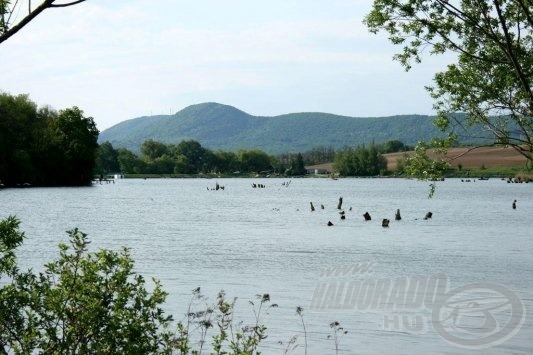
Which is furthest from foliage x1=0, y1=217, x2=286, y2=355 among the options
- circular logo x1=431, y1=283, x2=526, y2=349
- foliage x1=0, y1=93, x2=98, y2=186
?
foliage x1=0, y1=93, x2=98, y2=186

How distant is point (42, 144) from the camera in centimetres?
13762

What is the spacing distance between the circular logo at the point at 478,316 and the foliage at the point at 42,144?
113444mm

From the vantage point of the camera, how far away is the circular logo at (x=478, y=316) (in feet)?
70.1

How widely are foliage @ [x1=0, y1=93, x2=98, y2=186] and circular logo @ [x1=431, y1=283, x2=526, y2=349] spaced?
113 m

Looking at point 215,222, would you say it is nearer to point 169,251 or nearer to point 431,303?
point 169,251

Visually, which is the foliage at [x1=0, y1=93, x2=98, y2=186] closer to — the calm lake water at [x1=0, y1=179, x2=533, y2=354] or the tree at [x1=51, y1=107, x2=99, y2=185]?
the tree at [x1=51, y1=107, x2=99, y2=185]

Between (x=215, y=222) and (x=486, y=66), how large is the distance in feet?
169

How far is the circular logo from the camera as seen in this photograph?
21.4 m

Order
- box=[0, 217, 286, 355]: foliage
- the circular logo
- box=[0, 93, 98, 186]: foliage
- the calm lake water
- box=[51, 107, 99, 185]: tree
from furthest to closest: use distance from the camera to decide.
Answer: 1. box=[51, 107, 99, 185]: tree
2. box=[0, 93, 98, 186]: foliage
3. the calm lake water
4. the circular logo
5. box=[0, 217, 286, 355]: foliage

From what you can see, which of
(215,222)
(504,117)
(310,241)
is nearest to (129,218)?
(215,222)

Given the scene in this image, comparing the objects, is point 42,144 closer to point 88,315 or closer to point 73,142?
point 73,142

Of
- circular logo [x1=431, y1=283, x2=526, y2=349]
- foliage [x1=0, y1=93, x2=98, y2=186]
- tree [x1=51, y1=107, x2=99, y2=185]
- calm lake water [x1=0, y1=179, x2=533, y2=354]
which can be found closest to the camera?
circular logo [x1=431, y1=283, x2=526, y2=349]

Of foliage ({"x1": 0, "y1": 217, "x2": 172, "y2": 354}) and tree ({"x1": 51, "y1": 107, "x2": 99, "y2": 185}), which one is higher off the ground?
tree ({"x1": 51, "y1": 107, "x2": 99, "y2": 185})

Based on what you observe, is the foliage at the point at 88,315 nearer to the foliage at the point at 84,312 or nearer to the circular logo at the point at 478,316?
the foliage at the point at 84,312
